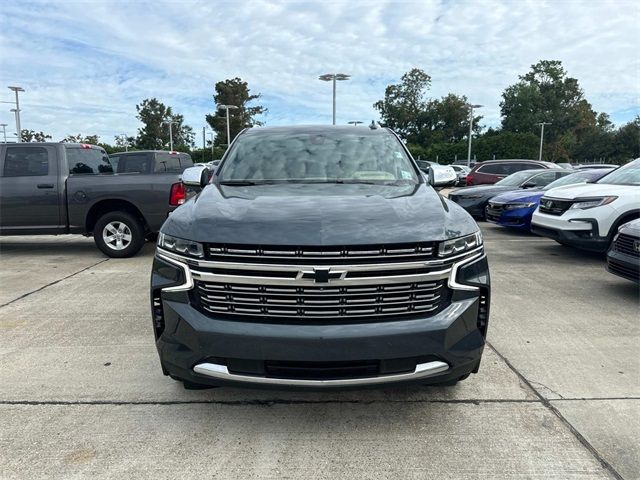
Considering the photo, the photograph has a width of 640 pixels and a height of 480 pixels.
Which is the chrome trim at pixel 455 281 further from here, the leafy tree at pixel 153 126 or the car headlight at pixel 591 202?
the leafy tree at pixel 153 126

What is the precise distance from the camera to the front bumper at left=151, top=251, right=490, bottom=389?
2428 millimetres

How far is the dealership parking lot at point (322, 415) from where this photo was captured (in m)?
2.58

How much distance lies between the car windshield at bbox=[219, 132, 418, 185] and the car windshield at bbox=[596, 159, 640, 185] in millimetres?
5131

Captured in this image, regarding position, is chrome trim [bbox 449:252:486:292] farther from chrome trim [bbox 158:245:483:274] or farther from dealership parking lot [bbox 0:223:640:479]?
dealership parking lot [bbox 0:223:640:479]

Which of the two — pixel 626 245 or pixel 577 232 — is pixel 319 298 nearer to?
pixel 626 245

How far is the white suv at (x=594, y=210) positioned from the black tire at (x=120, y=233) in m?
6.62

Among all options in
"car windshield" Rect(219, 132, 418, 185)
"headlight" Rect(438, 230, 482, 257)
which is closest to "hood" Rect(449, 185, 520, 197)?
"car windshield" Rect(219, 132, 418, 185)

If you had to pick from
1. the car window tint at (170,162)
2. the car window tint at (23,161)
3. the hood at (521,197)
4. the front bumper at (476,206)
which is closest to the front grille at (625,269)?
the hood at (521,197)

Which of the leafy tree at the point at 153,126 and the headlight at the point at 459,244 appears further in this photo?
the leafy tree at the point at 153,126

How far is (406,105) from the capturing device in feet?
244

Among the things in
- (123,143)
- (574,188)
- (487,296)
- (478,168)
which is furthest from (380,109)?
(487,296)

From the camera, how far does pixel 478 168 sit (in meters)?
19.1

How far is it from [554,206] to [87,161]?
7813mm

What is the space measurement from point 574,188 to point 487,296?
6135mm
